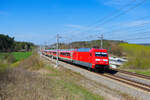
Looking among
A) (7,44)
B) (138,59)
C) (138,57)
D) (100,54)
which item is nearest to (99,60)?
(100,54)

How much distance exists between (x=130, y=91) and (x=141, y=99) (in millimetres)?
2055

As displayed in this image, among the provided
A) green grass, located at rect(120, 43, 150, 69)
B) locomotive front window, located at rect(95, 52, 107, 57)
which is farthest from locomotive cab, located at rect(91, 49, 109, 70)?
green grass, located at rect(120, 43, 150, 69)

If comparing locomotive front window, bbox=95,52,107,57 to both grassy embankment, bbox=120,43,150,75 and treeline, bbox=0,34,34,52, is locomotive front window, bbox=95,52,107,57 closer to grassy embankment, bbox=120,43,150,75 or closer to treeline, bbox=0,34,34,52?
grassy embankment, bbox=120,43,150,75

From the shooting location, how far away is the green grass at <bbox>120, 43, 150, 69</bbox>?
2190cm

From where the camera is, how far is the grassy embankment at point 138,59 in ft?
71.7

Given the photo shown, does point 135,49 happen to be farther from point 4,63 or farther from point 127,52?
point 4,63

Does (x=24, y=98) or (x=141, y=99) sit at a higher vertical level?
(x=24, y=98)

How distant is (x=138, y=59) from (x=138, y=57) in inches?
22.1

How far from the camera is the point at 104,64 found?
71.2 feet

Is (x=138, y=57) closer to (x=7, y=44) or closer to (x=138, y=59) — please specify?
(x=138, y=59)

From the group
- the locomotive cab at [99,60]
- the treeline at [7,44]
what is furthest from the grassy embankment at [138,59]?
the treeline at [7,44]

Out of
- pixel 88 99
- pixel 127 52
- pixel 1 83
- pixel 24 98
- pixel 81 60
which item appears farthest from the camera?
pixel 81 60

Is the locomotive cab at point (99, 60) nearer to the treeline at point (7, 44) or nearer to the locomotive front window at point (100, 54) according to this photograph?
the locomotive front window at point (100, 54)

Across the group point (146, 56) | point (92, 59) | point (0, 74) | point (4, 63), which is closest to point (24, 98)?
point (0, 74)
